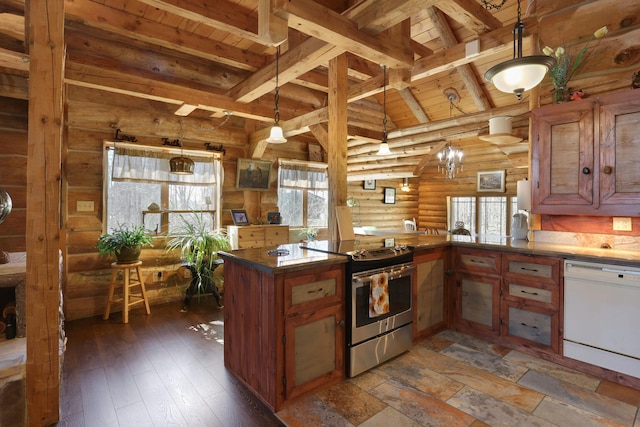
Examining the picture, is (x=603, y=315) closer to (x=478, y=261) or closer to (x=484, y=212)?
(x=478, y=261)

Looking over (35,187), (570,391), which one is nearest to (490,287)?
(570,391)

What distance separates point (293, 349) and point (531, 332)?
209cm

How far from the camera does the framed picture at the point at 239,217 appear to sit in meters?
4.91

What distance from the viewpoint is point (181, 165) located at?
421 cm

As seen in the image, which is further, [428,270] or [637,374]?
[428,270]

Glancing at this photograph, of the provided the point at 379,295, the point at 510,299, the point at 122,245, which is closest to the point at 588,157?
the point at 510,299

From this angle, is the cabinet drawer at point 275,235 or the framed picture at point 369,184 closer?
the cabinet drawer at point 275,235

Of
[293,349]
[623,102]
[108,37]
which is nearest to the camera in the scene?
[293,349]

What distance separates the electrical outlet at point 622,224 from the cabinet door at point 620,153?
0.31 metres

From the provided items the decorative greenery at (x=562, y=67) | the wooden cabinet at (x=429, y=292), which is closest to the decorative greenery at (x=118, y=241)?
the wooden cabinet at (x=429, y=292)

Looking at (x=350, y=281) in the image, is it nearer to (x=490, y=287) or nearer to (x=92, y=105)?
(x=490, y=287)

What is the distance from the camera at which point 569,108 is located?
2.71 meters

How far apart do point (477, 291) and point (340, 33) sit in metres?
2.57

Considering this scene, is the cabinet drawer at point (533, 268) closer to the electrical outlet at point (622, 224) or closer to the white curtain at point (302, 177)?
the electrical outlet at point (622, 224)
